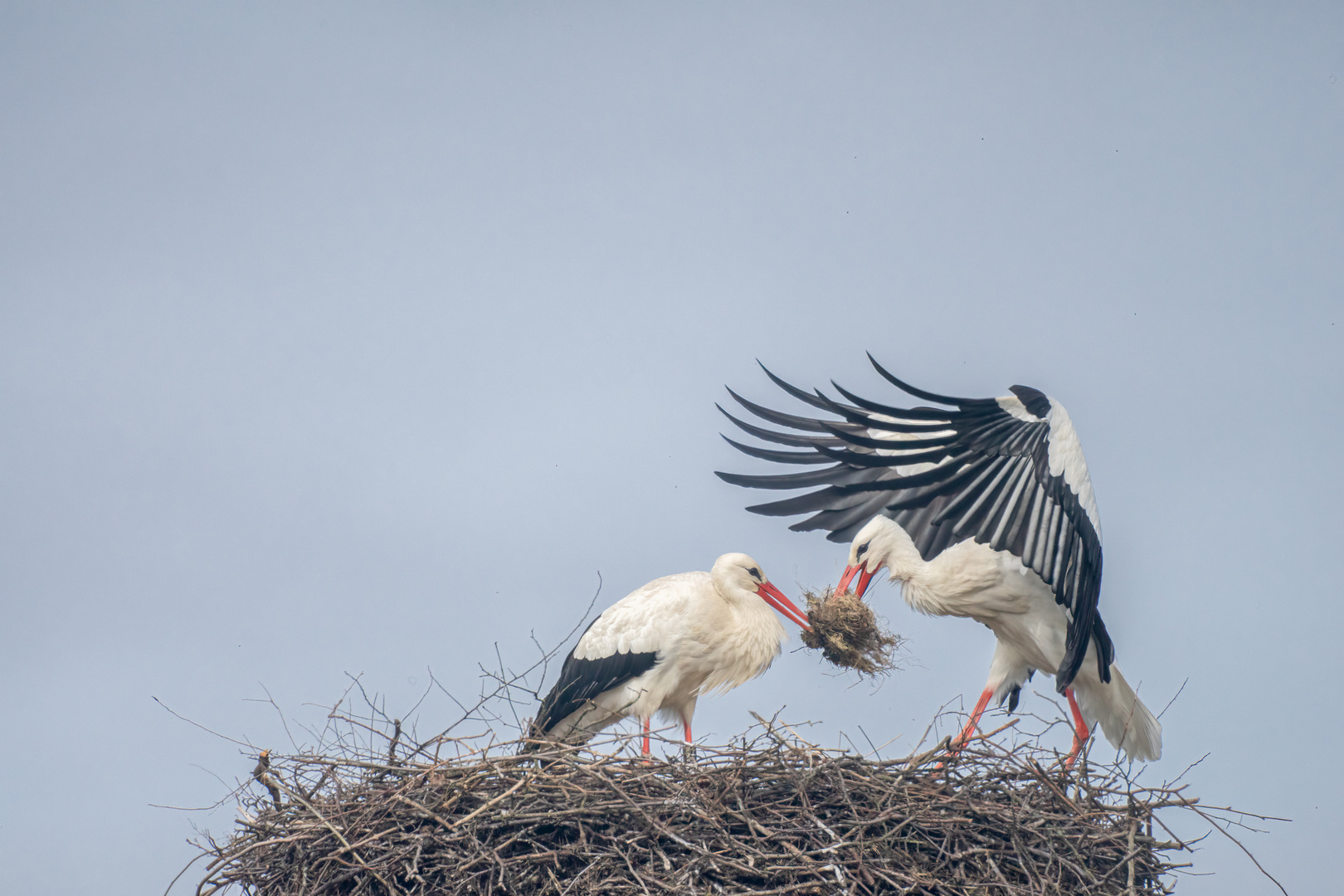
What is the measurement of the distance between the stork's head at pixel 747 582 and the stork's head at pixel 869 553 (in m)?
0.25

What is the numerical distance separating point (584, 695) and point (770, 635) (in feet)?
2.66

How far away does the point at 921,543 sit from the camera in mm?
5070

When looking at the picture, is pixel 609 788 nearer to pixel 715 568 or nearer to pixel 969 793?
pixel 969 793

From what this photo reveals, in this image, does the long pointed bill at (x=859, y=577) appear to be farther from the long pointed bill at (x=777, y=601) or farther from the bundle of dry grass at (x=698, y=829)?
the bundle of dry grass at (x=698, y=829)

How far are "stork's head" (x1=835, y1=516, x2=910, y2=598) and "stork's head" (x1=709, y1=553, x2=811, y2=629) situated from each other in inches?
9.6

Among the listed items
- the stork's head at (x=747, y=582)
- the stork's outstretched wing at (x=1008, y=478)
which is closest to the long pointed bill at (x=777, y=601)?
the stork's head at (x=747, y=582)

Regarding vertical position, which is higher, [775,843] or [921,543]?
[921,543]

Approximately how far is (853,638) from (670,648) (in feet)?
2.42

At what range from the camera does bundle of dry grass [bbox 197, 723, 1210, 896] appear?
3453mm

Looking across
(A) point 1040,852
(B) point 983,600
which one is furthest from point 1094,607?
(A) point 1040,852

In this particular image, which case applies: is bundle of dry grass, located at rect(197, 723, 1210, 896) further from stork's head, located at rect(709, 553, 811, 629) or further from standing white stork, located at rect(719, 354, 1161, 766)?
stork's head, located at rect(709, 553, 811, 629)

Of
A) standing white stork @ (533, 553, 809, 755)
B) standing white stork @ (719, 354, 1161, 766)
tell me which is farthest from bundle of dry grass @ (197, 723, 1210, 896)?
standing white stork @ (533, 553, 809, 755)

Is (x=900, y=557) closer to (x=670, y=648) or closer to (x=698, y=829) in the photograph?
(x=670, y=648)

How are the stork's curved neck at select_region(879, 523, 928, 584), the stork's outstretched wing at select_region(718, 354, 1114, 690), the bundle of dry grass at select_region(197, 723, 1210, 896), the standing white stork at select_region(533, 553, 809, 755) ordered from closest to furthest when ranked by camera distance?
the bundle of dry grass at select_region(197, 723, 1210, 896) < the stork's outstretched wing at select_region(718, 354, 1114, 690) < the standing white stork at select_region(533, 553, 809, 755) < the stork's curved neck at select_region(879, 523, 928, 584)
